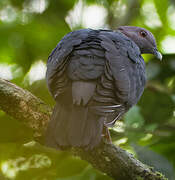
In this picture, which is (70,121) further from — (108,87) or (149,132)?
(149,132)

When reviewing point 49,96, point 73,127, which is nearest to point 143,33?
point 49,96

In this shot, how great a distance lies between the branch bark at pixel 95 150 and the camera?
2.91 metres

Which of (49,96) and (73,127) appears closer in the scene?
(73,127)

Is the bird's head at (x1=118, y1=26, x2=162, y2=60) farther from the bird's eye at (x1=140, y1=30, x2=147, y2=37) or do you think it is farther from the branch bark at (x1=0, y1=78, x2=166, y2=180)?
the branch bark at (x1=0, y1=78, x2=166, y2=180)

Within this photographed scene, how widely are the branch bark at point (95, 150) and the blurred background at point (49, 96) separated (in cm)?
11

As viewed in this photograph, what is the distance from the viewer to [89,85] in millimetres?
2908

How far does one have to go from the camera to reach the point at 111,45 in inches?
129

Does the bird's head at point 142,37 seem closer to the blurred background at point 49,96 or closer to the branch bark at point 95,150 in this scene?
the blurred background at point 49,96

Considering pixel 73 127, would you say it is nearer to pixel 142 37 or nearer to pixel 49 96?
pixel 49 96

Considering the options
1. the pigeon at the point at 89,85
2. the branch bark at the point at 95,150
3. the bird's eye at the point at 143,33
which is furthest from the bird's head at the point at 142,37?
the branch bark at the point at 95,150

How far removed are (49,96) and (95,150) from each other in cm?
96

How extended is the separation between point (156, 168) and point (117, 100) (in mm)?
689

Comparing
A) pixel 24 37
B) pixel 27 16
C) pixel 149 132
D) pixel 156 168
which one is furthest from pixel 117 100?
pixel 27 16

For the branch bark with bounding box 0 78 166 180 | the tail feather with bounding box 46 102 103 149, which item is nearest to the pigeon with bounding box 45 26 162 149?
the tail feather with bounding box 46 102 103 149
